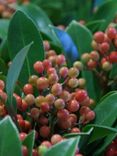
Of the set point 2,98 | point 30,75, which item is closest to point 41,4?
point 30,75

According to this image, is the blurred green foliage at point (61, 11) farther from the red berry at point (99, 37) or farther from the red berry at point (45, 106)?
the red berry at point (45, 106)

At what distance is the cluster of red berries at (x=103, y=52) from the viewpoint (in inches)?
30.4

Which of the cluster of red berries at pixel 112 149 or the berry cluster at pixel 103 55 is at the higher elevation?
the berry cluster at pixel 103 55

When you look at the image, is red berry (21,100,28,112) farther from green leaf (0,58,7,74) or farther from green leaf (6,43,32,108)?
green leaf (0,58,7,74)

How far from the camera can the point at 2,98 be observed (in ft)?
2.09

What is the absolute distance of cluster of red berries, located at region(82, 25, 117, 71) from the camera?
771 mm

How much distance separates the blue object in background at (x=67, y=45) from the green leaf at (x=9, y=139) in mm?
342

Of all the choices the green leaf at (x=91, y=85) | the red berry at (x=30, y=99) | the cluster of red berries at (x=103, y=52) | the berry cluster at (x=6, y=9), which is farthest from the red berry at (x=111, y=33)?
the berry cluster at (x=6, y=9)

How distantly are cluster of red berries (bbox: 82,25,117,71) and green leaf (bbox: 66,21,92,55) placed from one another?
61 millimetres

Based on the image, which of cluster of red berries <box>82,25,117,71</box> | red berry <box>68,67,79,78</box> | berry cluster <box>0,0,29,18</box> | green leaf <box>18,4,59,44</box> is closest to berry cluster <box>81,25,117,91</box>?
cluster of red berries <box>82,25,117,71</box>

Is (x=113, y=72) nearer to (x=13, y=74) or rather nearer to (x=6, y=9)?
(x=13, y=74)

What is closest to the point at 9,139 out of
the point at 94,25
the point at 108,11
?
the point at 94,25

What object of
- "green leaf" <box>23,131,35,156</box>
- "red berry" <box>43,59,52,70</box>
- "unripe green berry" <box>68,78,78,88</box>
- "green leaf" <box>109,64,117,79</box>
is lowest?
"green leaf" <box>109,64,117,79</box>

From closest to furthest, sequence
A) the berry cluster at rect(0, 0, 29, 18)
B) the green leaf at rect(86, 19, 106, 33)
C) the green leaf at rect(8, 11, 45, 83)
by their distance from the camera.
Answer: the green leaf at rect(8, 11, 45, 83)
the green leaf at rect(86, 19, 106, 33)
the berry cluster at rect(0, 0, 29, 18)
